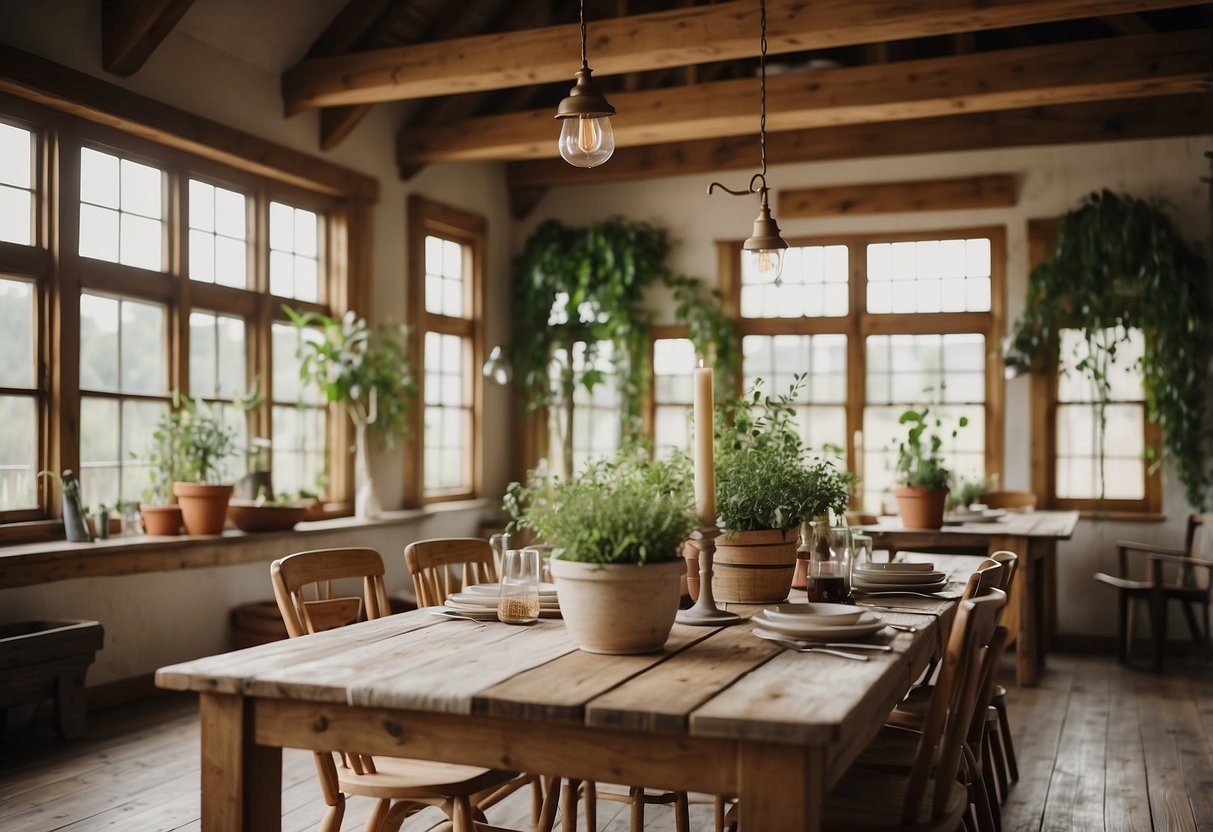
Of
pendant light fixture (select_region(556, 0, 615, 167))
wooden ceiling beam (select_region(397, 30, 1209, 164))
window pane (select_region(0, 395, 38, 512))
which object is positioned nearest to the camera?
pendant light fixture (select_region(556, 0, 615, 167))

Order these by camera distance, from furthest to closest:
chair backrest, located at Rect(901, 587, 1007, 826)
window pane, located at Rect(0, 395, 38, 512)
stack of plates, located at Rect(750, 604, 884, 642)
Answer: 1. window pane, located at Rect(0, 395, 38, 512)
2. stack of plates, located at Rect(750, 604, 884, 642)
3. chair backrest, located at Rect(901, 587, 1007, 826)

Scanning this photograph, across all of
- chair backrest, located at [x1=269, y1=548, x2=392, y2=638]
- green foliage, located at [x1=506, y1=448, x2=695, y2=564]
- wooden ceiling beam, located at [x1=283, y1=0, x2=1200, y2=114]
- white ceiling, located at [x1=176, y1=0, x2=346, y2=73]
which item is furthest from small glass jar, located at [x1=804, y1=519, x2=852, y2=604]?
white ceiling, located at [x1=176, y1=0, x2=346, y2=73]

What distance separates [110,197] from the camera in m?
5.11

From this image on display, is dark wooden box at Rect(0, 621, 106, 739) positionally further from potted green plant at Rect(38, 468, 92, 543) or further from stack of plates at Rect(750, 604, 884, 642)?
stack of plates at Rect(750, 604, 884, 642)

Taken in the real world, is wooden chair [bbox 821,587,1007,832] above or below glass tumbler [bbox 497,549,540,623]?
below

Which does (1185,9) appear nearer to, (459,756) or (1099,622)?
(1099,622)

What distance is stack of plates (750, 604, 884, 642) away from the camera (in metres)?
2.19

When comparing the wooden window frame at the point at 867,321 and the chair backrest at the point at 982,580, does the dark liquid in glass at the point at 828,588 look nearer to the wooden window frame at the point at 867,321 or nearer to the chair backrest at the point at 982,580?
the chair backrest at the point at 982,580

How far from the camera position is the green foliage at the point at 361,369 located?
19.9 feet

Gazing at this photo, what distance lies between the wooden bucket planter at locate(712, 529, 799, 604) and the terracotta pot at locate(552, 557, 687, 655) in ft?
1.75

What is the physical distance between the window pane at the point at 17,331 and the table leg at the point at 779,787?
4.02 metres

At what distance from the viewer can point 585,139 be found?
2922 millimetres

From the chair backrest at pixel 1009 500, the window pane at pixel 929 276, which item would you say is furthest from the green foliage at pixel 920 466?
the window pane at pixel 929 276

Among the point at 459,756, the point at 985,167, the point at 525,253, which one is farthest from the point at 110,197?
the point at 985,167
